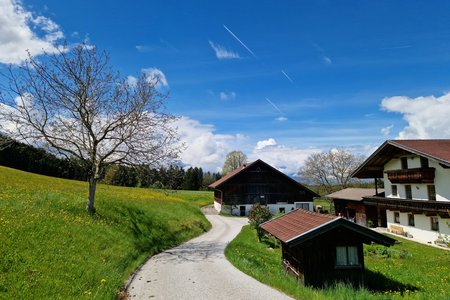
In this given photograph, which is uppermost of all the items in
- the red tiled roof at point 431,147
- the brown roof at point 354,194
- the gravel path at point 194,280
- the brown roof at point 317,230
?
the red tiled roof at point 431,147

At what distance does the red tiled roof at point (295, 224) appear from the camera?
14357mm

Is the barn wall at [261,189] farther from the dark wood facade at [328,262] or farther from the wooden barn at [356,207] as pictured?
the dark wood facade at [328,262]

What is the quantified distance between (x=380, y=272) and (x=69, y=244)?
16519 millimetres

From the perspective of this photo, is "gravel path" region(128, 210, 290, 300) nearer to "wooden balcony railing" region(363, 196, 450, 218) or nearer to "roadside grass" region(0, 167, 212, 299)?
"roadside grass" region(0, 167, 212, 299)

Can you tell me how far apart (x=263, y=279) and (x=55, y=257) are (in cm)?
868

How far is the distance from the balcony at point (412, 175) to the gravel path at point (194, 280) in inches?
895

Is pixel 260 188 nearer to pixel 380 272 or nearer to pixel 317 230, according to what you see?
pixel 380 272

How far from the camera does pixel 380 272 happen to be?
58.2 ft

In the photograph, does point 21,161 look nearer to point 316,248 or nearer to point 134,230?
point 134,230

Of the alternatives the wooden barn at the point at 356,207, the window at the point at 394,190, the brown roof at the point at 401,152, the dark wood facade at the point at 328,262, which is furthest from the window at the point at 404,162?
the dark wood facade at the point at 328,262

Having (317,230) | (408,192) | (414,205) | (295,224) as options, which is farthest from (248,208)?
(317,230)

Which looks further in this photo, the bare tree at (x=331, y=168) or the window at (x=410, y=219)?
the bare tree at (x=331, y=168)

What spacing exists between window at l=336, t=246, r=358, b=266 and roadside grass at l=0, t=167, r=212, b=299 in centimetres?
969

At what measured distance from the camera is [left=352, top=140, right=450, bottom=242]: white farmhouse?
29516 millimetres
